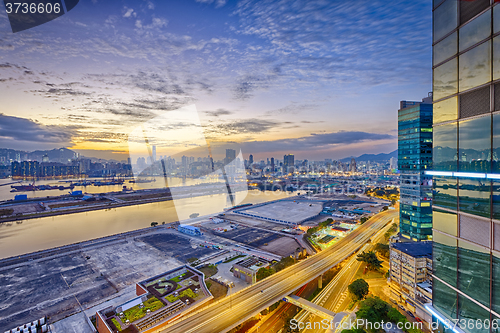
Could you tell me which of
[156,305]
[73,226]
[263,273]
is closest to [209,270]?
[263,273]

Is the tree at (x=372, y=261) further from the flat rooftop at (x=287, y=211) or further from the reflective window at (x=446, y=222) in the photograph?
the reflective window at (x=446, y=222)

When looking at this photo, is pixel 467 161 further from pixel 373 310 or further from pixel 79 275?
pixel 79 275

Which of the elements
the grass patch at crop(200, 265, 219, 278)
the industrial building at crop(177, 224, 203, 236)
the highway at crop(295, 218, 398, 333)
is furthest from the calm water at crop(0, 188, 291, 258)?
the highway at crop(295, 218, 398, 333)

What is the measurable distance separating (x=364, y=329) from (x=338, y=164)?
47.7 m

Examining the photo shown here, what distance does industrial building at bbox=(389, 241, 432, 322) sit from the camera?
4.45 m

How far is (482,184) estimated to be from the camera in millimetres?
977

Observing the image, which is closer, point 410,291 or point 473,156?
point 473,156

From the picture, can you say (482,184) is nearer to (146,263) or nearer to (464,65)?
(464,65)

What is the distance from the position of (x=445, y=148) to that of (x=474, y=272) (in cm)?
59

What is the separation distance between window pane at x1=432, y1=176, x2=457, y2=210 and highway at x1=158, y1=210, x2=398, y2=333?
351 centimetres

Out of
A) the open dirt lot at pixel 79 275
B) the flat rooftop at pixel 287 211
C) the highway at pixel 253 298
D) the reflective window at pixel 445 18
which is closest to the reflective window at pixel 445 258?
the reflective window at pixel 445 18

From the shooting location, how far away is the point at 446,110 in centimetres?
119

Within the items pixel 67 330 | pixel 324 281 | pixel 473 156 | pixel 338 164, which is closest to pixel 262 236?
pixel 324 281

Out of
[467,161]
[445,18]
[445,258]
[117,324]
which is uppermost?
[445,18]
